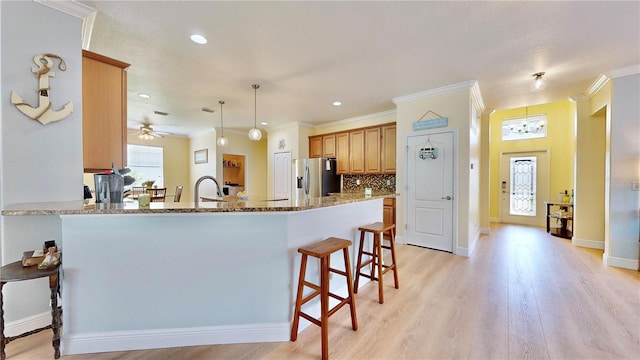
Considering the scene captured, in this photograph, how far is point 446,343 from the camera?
1.77 meters

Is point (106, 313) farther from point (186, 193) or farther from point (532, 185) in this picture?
point (532, 185)

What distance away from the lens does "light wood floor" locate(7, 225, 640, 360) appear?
166 cm

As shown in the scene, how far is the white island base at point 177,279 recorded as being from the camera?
1621 mm

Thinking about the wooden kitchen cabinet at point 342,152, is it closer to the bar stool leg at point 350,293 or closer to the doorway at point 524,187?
the bar stool leg at point 350,293

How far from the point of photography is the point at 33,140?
5.89ft

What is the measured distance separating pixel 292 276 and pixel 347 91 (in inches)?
122

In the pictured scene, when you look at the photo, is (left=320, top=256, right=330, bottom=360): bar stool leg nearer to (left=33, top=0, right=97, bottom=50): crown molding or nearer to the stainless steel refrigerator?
(left=33, top=0, right=97, bottom=50): crown molding

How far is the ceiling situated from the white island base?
1.73 metres

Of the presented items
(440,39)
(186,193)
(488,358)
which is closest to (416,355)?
(488,358)

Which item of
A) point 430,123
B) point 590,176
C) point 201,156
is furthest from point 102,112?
point 590,176

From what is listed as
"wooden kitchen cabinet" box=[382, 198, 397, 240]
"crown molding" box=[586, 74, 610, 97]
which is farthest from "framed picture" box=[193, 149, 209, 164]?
"crown molding" box=[586, 74, 610, 97]

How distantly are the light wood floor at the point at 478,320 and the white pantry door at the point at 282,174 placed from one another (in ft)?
12.8

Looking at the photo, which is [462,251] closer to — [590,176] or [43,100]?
[590,176]

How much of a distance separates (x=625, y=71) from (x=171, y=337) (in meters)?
5.72
